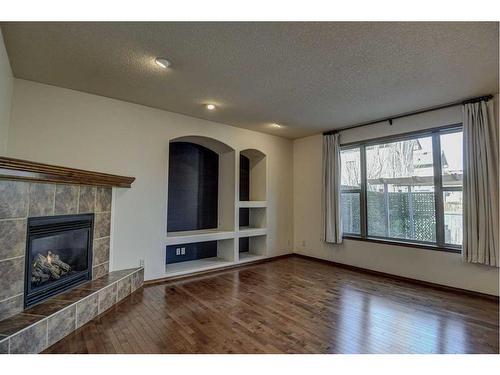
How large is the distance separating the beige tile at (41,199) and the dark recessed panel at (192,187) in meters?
2.06

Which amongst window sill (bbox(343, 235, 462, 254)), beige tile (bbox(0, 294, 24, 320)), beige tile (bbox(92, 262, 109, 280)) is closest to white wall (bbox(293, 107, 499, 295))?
window sill (bbox(343, 235, 462, 254))

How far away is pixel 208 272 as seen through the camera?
4.36 m

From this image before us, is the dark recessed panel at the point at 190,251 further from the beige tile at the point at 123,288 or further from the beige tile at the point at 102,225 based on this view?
the beige tile at the point at 102,225

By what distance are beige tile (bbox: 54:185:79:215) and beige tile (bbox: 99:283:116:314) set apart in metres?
0.94

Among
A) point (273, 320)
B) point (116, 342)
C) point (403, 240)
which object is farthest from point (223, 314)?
point (403, 240)

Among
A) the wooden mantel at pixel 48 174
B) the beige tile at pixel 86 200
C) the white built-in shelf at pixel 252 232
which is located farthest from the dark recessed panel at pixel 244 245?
the beige tile at pixel 86 200

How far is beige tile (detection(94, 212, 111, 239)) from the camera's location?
10.3ft

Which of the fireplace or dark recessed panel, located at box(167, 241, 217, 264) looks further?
dark recessed panel, located at box(167, 241, 217, 264)

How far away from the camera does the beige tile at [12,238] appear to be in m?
2.07

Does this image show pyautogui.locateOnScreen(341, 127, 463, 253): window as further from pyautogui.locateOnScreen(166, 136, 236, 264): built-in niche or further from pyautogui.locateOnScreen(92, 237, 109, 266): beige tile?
pyautogui.locateOnScreen(92, 237, 109, 266): beige tile

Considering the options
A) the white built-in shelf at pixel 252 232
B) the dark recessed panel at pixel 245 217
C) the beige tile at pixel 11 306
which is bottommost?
the beige tile at pixel 11 306

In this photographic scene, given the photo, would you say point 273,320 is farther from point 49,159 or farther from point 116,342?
point 49,159

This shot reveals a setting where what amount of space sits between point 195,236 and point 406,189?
11.4 feet
